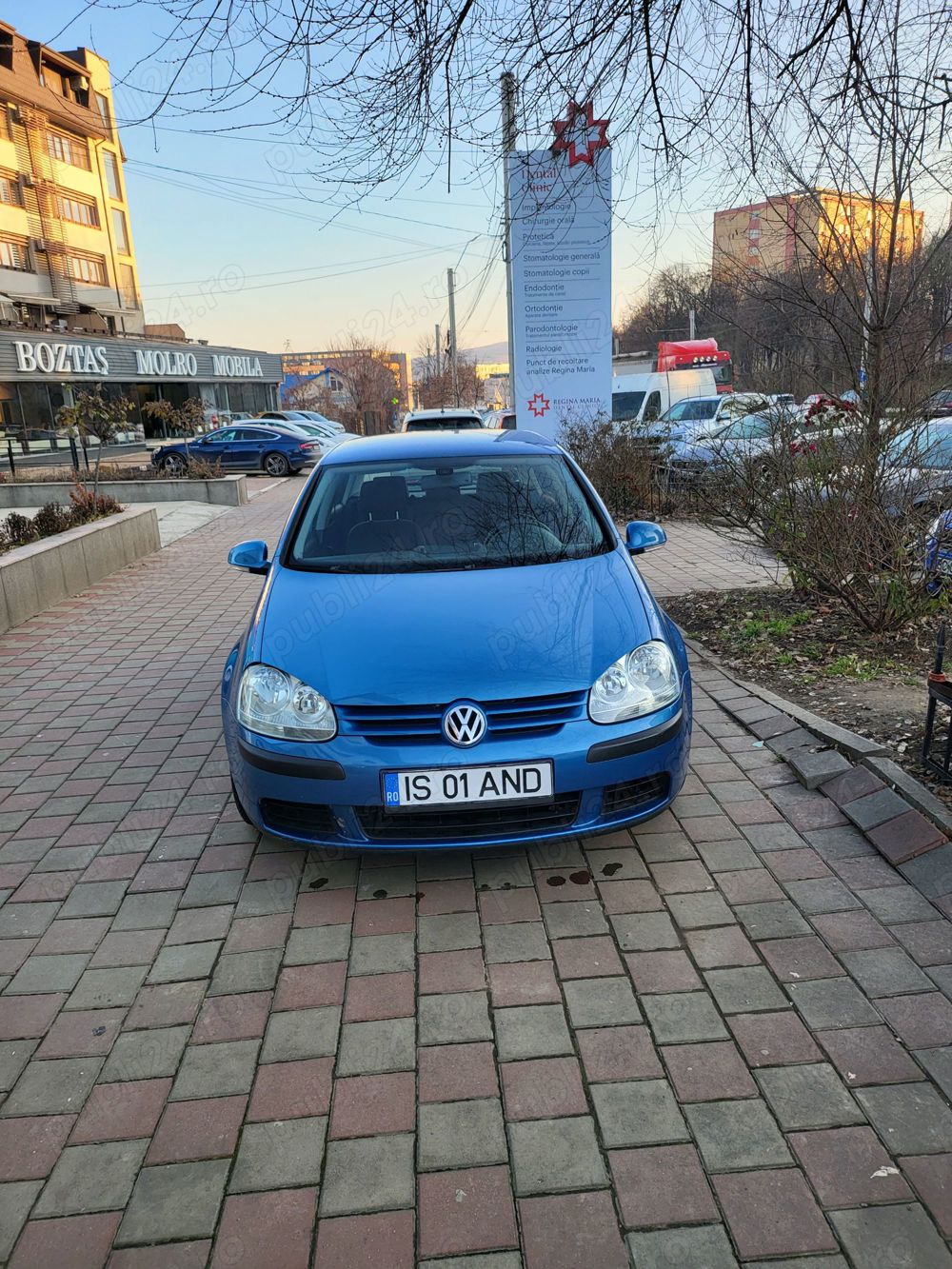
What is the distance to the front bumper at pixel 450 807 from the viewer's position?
106 inches

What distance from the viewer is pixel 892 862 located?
301 centimetres

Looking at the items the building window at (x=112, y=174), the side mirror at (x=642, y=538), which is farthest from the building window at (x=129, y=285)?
the side mirror at (x=642, y=538)

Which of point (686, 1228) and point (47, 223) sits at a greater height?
point (47, 223)

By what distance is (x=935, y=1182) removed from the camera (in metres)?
1.81

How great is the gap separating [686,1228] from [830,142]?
4713 mm

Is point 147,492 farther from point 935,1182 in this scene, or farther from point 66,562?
point 935,1182

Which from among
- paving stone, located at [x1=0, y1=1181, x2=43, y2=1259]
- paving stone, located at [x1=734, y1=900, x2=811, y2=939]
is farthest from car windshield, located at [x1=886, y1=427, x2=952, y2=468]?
paving stone, located at [x1=0, y1=1181, x2=43, y2=1259]

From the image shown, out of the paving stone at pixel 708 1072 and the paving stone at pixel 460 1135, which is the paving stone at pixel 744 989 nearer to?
the paving stone at pixel 708 1072

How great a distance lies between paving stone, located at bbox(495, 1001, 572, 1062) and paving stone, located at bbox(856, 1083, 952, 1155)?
30.0 inches

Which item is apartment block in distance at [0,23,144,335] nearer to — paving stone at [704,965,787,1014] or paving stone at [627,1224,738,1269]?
paving stone at [704,965,787,1014]

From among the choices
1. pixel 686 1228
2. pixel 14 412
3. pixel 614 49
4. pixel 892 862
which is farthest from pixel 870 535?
pixel 14 412

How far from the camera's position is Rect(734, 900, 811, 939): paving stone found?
8.77 feet

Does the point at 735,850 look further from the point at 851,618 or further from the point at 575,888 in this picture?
the point at 851,618

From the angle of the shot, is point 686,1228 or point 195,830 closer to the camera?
point 686,1228
